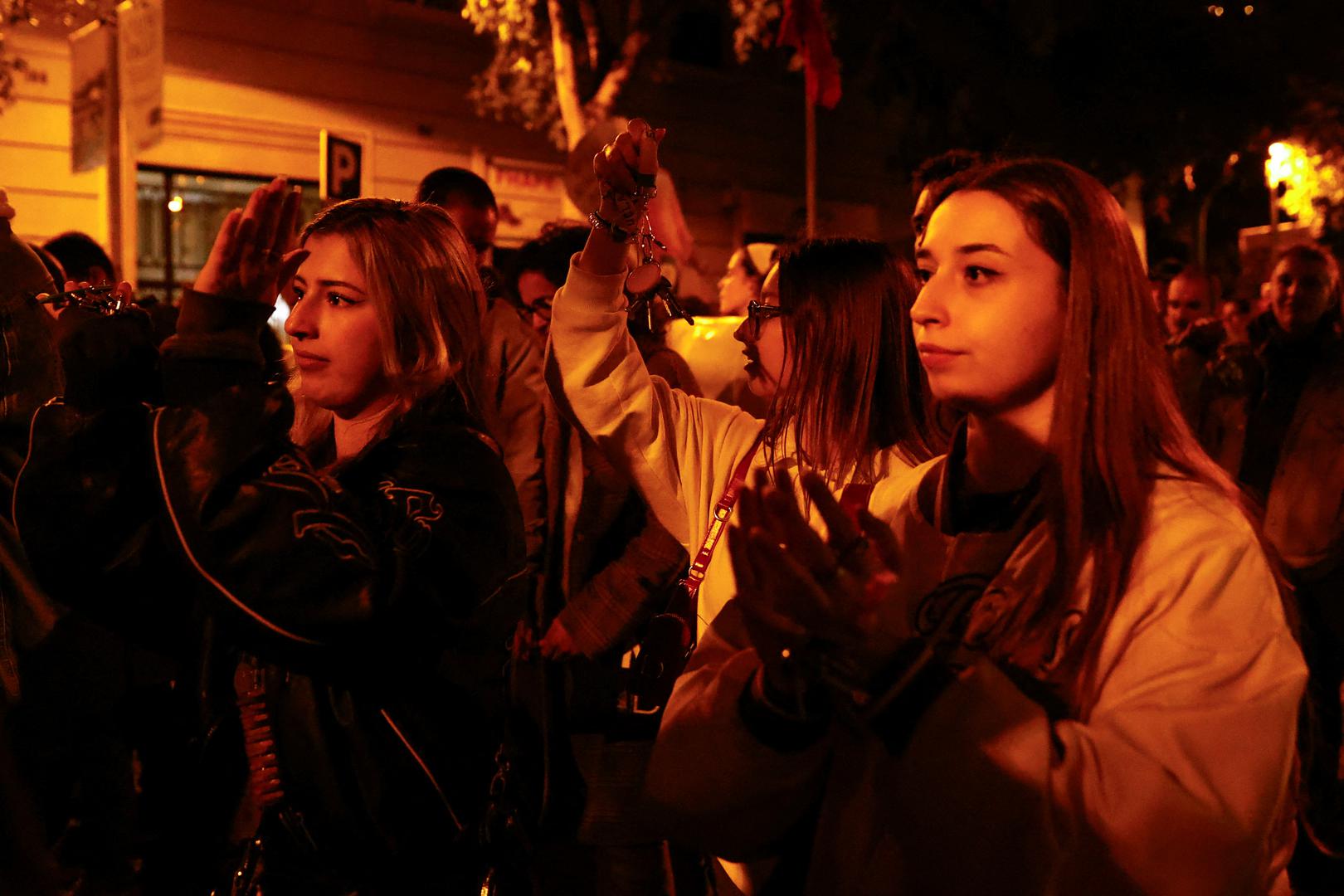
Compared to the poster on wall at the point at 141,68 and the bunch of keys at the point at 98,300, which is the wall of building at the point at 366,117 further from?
the bunch of keys at the point at 98,300

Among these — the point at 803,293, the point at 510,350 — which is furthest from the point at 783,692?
the point at 510,350

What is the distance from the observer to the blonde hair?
8.36 ft

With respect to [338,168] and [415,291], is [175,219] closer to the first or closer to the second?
[338,168]

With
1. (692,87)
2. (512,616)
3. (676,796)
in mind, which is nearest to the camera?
(676,796)

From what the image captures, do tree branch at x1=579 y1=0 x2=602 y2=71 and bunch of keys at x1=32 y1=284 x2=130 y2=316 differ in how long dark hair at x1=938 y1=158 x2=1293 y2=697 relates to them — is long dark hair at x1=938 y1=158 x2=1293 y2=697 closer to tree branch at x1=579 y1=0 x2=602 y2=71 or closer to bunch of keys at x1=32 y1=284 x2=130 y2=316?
bunch of keys at x1=32 y1=284 x2=130 y2=316

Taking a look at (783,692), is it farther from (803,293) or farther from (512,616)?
(803,293)

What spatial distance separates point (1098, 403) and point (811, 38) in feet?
13.9

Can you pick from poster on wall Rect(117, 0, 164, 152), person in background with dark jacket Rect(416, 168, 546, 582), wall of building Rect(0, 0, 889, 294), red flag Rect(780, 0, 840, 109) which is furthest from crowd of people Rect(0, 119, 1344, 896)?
wall of building Rect(0, 0, 889, 294)

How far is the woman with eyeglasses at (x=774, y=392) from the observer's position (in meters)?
2.90

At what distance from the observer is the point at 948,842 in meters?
1.60

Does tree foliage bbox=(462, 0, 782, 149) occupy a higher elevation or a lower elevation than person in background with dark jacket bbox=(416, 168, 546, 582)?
higher

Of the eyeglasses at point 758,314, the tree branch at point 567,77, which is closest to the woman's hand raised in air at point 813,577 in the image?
the eyeglasses at point 758,314

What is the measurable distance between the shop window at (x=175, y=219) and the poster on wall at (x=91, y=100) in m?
6.14

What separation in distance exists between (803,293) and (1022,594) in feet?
5.27
